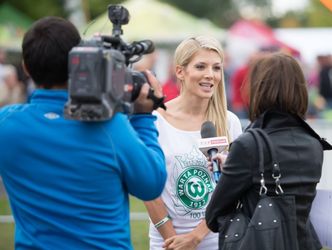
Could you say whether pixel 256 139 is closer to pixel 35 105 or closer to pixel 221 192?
pixel 221 192

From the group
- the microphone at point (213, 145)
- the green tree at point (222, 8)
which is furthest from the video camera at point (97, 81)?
the green tree at point (222, 8)

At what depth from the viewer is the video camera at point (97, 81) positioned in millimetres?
3484

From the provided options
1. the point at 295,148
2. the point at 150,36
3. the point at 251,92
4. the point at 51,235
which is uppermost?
the point at 150,36

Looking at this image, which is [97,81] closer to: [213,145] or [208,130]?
[213,145]

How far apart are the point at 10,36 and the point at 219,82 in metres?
30.9

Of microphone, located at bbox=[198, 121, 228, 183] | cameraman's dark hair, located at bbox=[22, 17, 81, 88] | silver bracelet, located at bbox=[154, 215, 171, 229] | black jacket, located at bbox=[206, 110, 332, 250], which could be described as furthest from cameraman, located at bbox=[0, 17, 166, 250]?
silver bracelet, located at bbox=[154, 215, 171, 229]

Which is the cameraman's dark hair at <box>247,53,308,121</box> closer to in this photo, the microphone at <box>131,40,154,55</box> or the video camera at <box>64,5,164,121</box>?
the microphone at <box>131,40,154,55</box>

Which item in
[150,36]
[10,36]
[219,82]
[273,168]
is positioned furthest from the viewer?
[10,36]

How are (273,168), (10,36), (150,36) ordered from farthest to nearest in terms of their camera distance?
1. (10,36)
2. (150,36)
3. (273,168)

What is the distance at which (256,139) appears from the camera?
173 inches

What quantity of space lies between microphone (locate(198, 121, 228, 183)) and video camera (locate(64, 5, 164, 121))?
3.92 ft

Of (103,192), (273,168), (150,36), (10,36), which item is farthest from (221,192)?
(10,36)

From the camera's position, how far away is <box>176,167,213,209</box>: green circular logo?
5121mm

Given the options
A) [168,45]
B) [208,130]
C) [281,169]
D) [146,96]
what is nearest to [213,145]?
[208,130]
